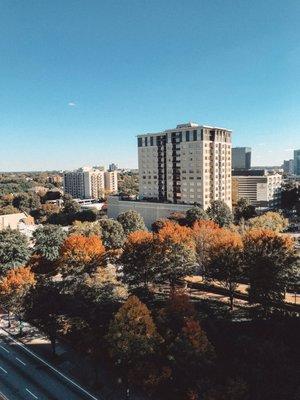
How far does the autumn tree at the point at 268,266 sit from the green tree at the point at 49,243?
34.2m

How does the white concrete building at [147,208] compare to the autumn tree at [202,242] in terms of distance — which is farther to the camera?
the white concrete building at [147,208]

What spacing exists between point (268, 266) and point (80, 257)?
91.8ft

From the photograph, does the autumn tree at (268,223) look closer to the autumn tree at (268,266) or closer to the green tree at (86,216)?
the autumn tree at (268,266)

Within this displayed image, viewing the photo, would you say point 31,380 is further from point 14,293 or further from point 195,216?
point 195,216

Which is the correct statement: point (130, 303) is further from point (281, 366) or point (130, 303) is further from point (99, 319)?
point (281, 366)

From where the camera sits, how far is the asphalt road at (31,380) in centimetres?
3253

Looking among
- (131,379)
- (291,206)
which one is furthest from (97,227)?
(291,206)

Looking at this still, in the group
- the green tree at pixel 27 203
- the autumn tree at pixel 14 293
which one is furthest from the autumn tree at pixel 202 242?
the green tree at pixel 27 203

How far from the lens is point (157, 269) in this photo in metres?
50.6

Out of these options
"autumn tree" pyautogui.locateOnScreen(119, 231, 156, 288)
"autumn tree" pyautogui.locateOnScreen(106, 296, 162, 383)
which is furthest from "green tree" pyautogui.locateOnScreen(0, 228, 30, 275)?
"autumn tree" pyautogui.locateOnScreen(106, 296, 162, 383)

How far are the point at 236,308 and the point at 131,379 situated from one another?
20.4m

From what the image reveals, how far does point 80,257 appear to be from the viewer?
54.3m

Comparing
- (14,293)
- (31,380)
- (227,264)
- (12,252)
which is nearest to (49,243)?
(12,252)

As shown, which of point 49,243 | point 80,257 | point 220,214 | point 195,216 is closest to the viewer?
point 80,257
